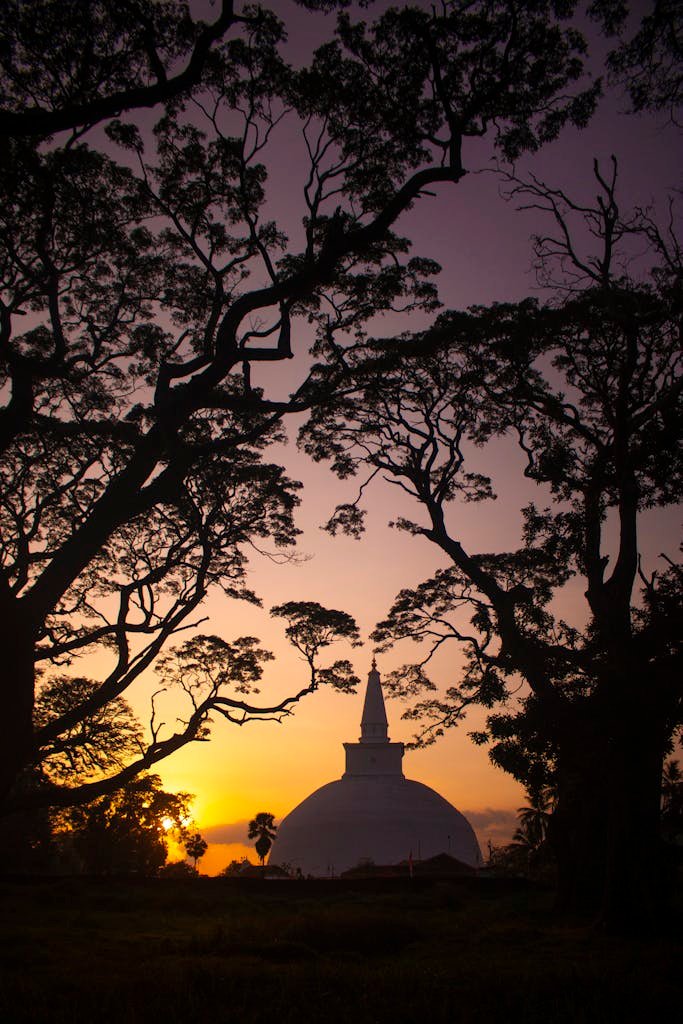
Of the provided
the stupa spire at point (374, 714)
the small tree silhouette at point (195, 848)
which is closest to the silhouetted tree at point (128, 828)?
the small tree silhouette at point (195, 848)

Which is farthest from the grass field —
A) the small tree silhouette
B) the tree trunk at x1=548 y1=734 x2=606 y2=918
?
the small tree silhouette

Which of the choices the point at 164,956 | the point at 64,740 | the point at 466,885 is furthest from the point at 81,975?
the point at 466,885

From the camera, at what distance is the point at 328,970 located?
33.0 ft

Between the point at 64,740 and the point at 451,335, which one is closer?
the point at 451,335

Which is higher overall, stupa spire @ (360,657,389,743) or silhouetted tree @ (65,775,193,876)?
stupa spire @ (360,657,389,743)

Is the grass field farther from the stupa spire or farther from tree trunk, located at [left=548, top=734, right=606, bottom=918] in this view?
the stupa spire

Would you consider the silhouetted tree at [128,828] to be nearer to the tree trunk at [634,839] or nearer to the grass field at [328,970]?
the grass field at [328,970]

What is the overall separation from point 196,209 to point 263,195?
4.16ft

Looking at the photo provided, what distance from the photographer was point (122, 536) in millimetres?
19484

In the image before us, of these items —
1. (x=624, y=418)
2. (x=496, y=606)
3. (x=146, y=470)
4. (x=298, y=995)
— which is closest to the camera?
(x=298, y=995)

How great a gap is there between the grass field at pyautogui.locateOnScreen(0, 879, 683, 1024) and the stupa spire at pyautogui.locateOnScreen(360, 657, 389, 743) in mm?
50965

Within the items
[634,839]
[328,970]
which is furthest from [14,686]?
[634,839]

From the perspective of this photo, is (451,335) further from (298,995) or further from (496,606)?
(298,995)

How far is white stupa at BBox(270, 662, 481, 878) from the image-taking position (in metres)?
64.7
